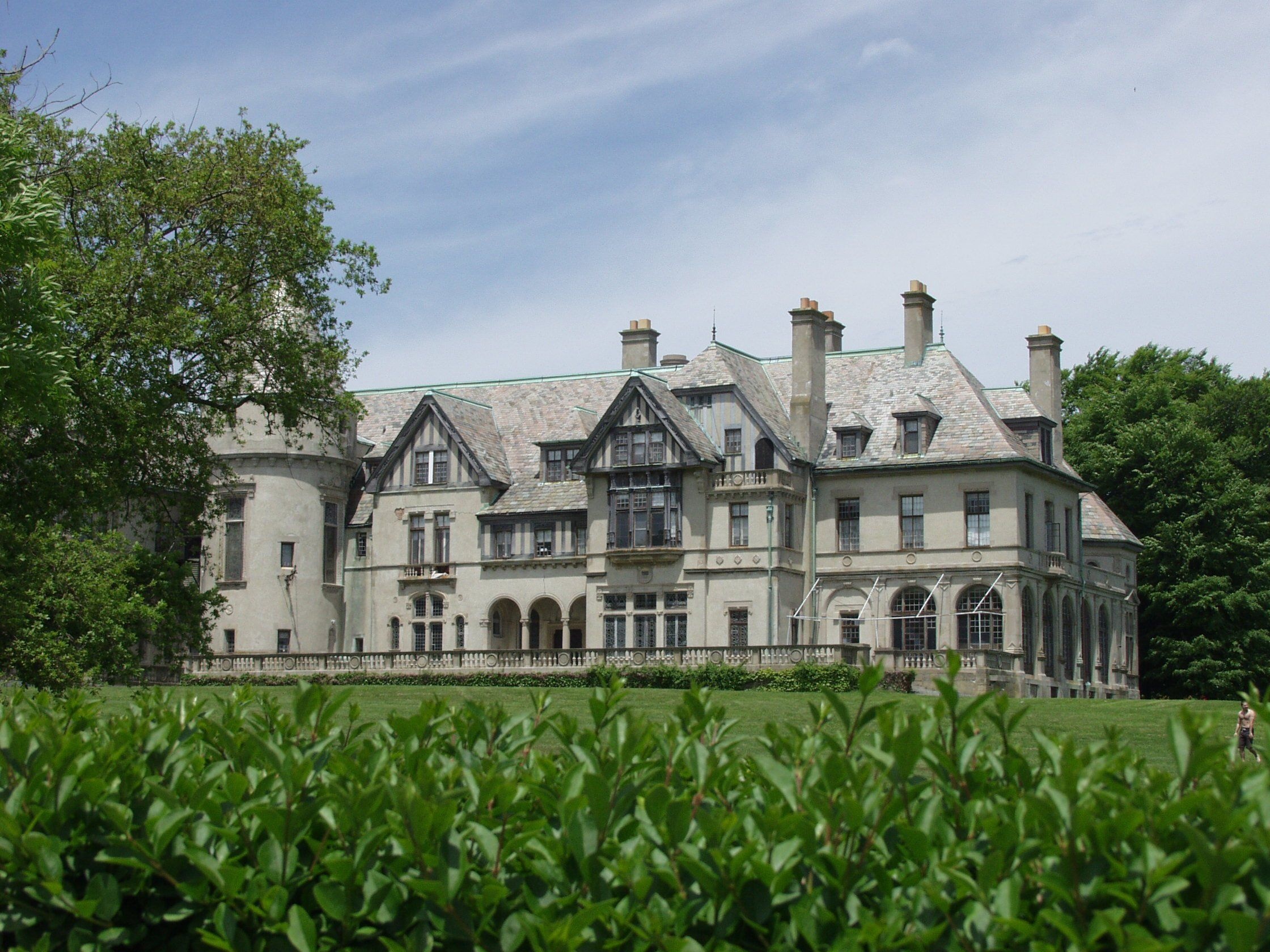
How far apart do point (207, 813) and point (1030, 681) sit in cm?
5338

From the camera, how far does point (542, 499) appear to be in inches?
2554

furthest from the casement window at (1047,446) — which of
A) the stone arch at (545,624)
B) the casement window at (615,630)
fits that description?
the stone arch at (545,624)

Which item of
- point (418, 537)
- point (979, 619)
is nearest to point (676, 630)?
point (979, 619)

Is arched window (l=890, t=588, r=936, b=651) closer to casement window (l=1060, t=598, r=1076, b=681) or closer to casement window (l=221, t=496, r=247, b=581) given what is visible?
casement window (l=1060, t=598, r=1076, b=681)

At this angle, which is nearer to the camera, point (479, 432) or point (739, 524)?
point (739, 524)

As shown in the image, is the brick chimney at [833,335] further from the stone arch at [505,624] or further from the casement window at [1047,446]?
the stone arch at [505,624]

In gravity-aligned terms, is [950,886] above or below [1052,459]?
below

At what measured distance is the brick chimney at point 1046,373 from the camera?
65000 millimetres

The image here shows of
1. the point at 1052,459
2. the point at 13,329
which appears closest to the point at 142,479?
the point at 13,329

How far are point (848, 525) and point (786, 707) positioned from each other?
74.3 ft

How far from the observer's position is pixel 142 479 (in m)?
37.6

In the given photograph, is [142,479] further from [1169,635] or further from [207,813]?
[1169,635]

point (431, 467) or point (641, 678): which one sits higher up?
point (431, 467)

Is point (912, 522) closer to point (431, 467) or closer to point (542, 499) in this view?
point (542, 499)
